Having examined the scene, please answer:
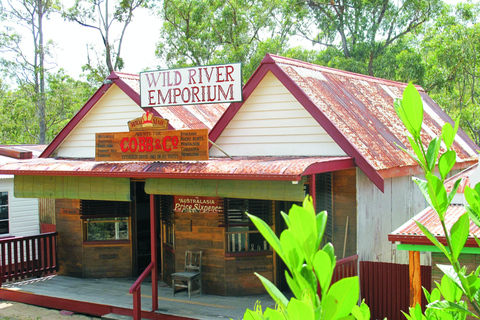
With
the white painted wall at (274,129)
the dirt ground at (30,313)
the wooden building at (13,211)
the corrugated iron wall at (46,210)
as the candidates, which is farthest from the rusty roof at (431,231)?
the wooden building at (13,211)

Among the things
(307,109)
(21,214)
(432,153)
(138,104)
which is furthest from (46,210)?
(432,153)

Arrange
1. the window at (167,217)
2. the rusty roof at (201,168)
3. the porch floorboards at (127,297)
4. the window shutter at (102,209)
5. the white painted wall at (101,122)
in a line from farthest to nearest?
the window shutter at (102,209)
the white painted wall at (101,122)
the window at (167,217)
the porch floorboards at (127,297)
the rusty roof at (201,168)

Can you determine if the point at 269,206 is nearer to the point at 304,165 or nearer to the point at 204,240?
the point at 204,240

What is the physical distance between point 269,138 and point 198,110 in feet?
10.5

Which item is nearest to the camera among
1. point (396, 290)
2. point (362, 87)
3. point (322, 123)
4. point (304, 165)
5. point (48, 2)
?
point (304, 165)

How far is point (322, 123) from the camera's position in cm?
904

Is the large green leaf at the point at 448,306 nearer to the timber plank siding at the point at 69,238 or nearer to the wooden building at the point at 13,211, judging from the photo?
the timber plank siding at the point at 69,238

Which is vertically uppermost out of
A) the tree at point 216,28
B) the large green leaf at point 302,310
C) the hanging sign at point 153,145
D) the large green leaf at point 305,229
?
the tree at point 216,28

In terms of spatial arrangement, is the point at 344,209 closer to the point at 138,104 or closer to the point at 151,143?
the point at 151,143

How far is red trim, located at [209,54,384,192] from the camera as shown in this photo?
27.9ft

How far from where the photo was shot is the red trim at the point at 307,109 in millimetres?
8500

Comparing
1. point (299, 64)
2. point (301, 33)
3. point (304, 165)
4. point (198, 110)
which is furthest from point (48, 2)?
point (304, 165)

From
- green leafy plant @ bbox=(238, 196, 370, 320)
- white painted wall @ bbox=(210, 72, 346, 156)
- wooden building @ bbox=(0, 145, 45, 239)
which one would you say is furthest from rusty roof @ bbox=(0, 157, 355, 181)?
green leafy plant @ bbox=(238, 196, 370, 320)

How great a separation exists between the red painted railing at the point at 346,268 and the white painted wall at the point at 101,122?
549 cm
